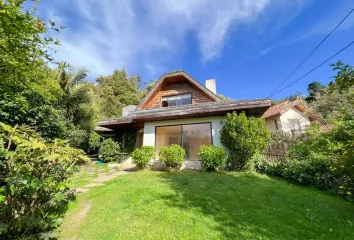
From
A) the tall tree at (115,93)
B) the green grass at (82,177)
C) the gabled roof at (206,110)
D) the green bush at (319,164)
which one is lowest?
the green grass at (82,177)

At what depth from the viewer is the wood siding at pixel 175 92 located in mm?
12750

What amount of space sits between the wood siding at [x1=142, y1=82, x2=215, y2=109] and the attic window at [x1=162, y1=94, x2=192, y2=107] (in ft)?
0.87

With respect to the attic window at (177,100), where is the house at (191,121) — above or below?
below

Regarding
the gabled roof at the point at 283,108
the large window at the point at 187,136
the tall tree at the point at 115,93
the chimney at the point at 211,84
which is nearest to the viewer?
the large window at the point at 187,136

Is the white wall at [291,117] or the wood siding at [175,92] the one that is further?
the white wall at [291,117]

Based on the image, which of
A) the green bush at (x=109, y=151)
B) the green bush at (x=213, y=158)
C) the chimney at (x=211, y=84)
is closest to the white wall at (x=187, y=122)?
the green bush at (x=213, y=158)

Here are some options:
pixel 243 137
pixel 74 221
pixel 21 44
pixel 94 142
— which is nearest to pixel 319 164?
pixel 243 137

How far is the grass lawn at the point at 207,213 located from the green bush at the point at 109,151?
777cm

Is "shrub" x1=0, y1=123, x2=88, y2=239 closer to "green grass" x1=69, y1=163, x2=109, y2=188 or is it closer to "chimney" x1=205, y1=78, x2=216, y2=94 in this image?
"green grass" x1=69, y1=163, x2=109, y2=188

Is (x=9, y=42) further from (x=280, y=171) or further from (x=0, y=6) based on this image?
(x=280, y=171)

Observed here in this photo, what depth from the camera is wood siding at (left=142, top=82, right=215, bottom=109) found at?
12.8 metres

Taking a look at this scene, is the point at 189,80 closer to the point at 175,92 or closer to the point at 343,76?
the point at 175,92

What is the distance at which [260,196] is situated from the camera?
4.94m

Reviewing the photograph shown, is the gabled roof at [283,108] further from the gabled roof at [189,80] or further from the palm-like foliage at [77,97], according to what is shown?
the palm-like foliage at [77,97]
